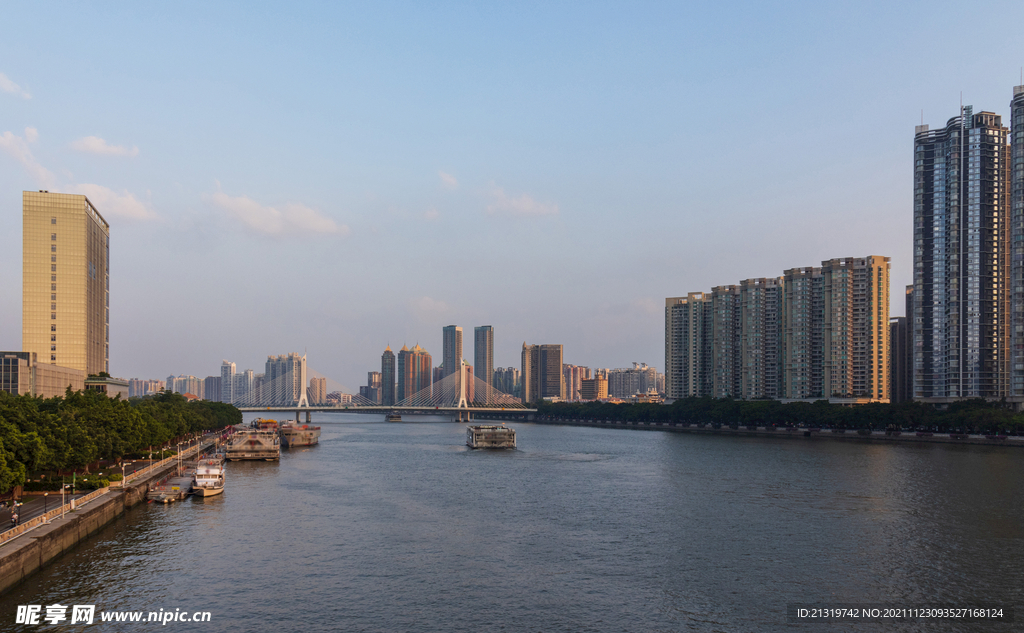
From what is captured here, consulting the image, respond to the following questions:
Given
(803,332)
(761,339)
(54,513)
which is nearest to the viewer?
(54,513)

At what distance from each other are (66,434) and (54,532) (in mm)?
18420

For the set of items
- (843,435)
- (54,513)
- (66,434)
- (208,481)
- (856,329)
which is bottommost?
(843,435)

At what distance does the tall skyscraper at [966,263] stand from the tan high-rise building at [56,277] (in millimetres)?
155582

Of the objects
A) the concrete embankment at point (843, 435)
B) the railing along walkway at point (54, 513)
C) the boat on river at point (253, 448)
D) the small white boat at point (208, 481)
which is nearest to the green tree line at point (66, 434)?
the railing along walkway at point (54, 513)

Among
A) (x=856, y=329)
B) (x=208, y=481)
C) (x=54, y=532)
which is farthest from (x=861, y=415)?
(x=54, y=532)

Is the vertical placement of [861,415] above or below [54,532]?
below

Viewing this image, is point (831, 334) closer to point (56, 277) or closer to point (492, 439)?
point (492, 439)

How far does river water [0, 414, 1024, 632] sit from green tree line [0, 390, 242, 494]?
5.85 meters

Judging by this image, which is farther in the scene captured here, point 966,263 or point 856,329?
point 856,329

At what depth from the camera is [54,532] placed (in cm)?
3569

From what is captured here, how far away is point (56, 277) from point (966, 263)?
163628 millimetres

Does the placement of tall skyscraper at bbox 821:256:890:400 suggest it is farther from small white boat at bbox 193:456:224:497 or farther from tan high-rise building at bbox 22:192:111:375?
tan high-rise building at bbox 22:192:111:375

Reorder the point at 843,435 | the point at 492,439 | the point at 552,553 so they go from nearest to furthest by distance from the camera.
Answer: the point at 552,553 < the point at 492,439 < the point at 843,435

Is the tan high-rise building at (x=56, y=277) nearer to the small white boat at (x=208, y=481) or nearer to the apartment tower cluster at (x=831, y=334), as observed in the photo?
the small white boat at (x=208, y=481)
